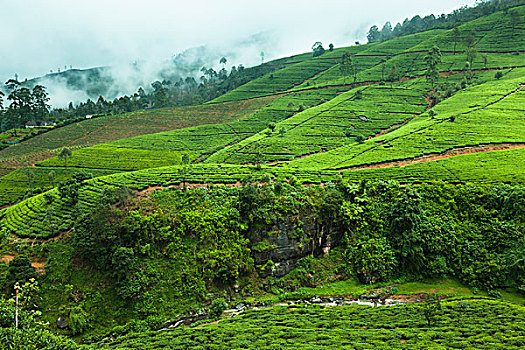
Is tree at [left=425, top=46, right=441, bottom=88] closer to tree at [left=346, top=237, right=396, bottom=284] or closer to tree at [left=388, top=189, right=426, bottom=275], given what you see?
tree at [left=388, top=189, right=426, bottom=275]

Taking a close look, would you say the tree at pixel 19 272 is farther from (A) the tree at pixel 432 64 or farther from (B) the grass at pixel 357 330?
(A) the tree at pixel 432 64

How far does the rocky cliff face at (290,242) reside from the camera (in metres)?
31.7

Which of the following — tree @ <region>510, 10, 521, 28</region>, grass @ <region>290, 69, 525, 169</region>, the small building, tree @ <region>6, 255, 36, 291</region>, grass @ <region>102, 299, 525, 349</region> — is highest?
tree @ <region>510, 10, 521, 28</region>

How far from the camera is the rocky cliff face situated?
1246 inches

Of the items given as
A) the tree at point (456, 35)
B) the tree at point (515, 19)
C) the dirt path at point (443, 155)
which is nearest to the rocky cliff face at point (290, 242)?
the dirt path at point (443, 155)

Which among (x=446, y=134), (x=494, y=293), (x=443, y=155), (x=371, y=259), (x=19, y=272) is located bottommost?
(x=494, y=293)

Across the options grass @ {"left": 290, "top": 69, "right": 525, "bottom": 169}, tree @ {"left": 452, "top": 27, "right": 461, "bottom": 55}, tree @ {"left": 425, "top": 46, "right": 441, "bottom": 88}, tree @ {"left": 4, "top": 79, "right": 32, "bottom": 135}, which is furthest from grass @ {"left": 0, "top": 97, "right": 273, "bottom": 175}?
tree @ {"left": 452, "top": 27, "right": 461, "bottom": 55}

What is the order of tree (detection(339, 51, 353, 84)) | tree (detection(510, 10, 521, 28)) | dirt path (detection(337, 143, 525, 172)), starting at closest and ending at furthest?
dirt path (detection(337, 143, 525, 172)), tree (detection(339, 51, 353, 84)), tree (detection(510, 10, 521, 28))

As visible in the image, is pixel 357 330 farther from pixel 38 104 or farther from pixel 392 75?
pixel 38 104

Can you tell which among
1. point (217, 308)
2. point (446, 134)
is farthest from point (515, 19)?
point (217, 308)

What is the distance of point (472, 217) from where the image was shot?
32875mm

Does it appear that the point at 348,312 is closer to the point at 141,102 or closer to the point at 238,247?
the point at 238,247

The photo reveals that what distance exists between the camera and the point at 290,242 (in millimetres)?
32406

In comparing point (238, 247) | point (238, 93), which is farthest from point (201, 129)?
point (238, 247)
